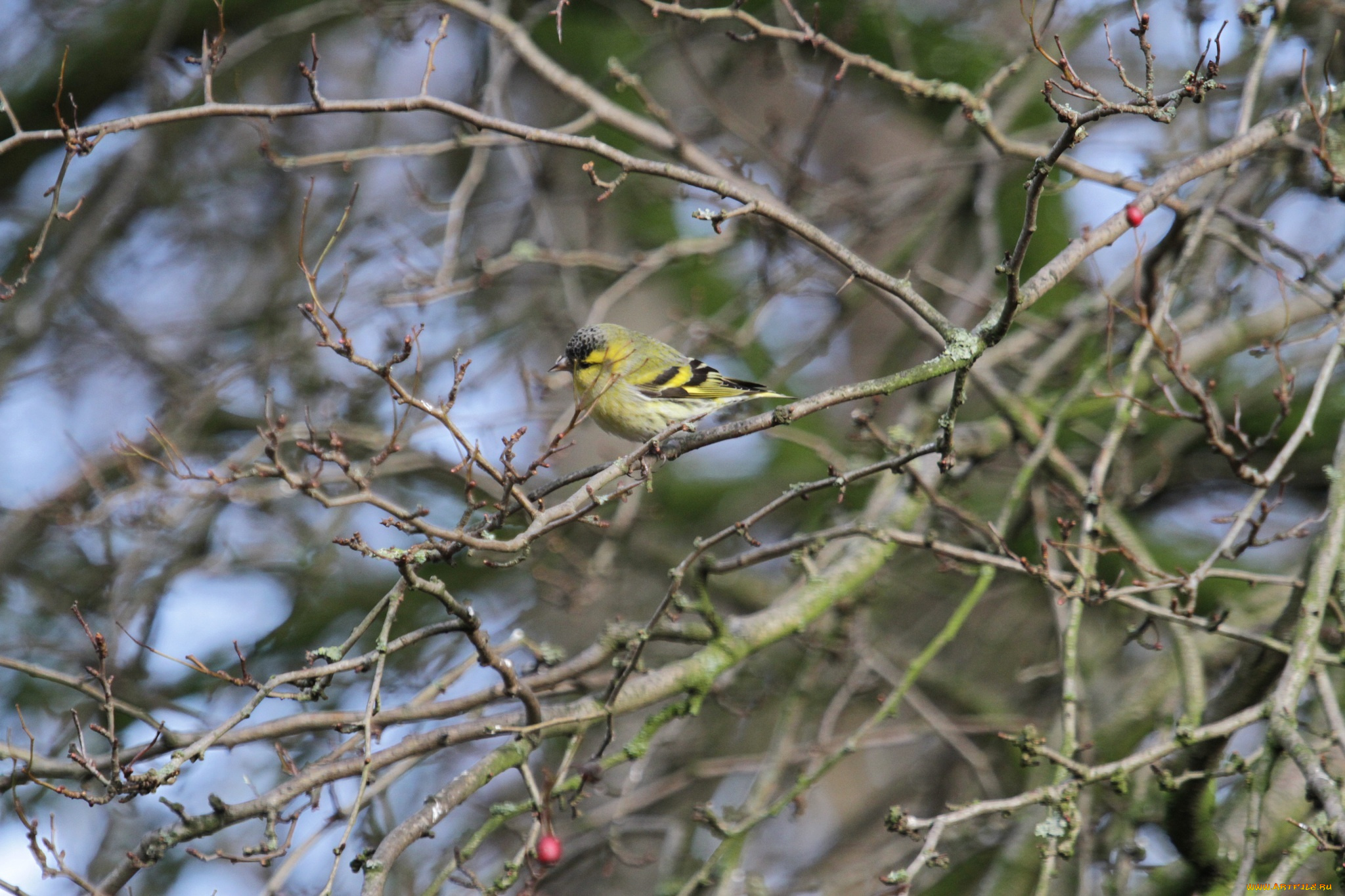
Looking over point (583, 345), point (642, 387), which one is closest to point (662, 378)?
point (642, 387)

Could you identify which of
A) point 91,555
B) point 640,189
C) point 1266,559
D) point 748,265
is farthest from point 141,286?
point 1266,559

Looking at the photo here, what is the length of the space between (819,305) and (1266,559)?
3.64 metres

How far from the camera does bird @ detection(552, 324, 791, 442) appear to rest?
18.1ft

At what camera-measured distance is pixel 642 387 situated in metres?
5.71

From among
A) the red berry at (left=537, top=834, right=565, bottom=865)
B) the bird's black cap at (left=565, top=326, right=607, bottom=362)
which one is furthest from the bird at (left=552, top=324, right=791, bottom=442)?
the red berry at (left=537, top=834, right=565, bottom=865)

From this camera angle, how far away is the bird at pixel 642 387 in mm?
5527

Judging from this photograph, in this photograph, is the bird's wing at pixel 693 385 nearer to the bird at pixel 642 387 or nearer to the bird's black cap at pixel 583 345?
the bird at pixel 642 387

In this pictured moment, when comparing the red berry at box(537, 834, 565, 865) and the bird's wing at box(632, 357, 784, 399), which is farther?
the bird's wing at box(632, 357, 784, 399)

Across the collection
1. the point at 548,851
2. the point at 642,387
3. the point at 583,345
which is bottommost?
the point at 548,851

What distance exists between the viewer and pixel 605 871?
16.2 feet

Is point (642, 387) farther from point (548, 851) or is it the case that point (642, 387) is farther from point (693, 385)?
point (548, 851)

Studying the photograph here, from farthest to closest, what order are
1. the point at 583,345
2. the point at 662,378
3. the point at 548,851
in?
the point at 662,378 → the point at 583,345 → the point at 548,851

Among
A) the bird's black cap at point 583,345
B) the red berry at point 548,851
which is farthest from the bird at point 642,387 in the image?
the red berry at point 548,851

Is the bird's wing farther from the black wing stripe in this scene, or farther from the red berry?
the red berry
